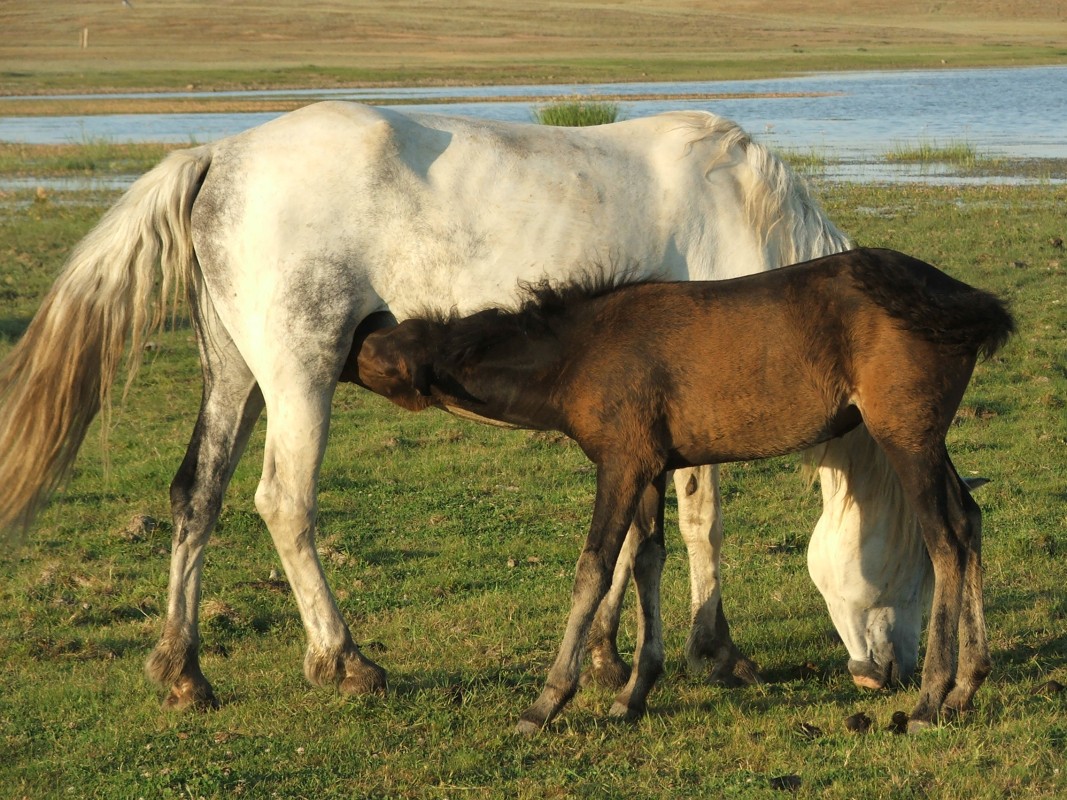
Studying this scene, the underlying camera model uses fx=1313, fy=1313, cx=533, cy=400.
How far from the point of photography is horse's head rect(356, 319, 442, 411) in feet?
15.3

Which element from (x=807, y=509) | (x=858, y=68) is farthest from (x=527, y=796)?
(x=858, y=68)

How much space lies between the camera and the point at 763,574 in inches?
258

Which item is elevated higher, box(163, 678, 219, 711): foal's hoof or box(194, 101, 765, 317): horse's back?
box(194, 101, 765, 317): horse's back

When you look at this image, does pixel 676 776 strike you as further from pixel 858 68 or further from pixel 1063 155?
pixel 858 68

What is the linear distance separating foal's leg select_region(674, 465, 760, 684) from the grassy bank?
4058 cm

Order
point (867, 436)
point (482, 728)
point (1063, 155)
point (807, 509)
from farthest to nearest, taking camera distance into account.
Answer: point (1063, 155) < point (807, 509) < point (867, 436) < point (482, 728)

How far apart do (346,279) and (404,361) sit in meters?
0.70

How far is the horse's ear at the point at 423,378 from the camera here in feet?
15.1

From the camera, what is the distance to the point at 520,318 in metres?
4.74

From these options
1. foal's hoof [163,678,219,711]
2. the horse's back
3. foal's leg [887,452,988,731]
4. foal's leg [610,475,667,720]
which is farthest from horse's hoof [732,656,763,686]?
foal's hoof [163,678,219,711]

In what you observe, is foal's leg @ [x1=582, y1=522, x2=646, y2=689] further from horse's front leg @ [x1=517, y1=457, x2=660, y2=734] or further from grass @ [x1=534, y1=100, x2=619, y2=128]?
grass @ [x1=534, y1=100, x2=619, y2=128]

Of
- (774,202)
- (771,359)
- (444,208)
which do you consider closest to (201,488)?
(444,208)

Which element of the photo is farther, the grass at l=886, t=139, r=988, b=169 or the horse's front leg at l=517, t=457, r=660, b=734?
the grass at l=886, t=139, r=988, b=169

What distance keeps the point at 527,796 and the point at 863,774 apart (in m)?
1.06
